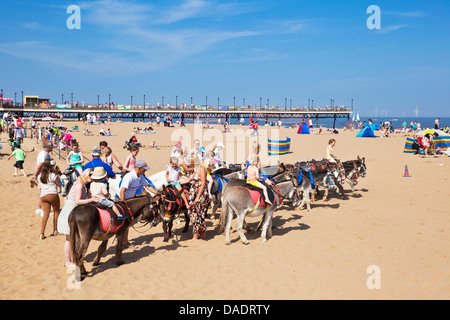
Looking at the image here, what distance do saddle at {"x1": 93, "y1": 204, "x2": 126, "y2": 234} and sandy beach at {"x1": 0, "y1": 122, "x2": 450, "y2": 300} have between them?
1.03m

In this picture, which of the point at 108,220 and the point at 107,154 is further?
the point at 107,154

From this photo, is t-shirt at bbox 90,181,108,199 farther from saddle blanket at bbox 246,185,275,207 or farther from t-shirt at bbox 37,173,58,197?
saddle blanket at bbox 246,185,275,207

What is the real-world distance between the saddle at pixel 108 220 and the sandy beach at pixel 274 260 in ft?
3.37

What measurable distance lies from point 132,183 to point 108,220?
1409mm

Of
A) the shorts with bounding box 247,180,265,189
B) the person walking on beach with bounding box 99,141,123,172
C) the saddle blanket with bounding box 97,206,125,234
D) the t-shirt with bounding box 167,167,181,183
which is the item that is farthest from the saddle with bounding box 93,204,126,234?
the shorts with bounding box 247,180,265,189

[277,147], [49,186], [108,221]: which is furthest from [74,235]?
[277,147]

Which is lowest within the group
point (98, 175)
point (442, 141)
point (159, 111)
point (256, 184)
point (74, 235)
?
point (74, 235)

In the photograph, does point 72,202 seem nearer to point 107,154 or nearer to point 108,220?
point 108,220

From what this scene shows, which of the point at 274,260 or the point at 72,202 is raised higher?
the point at 72,202

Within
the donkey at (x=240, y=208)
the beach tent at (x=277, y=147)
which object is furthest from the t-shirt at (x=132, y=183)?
the beach tent at (x=277, y=147)

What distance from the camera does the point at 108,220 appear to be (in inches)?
→ 260
